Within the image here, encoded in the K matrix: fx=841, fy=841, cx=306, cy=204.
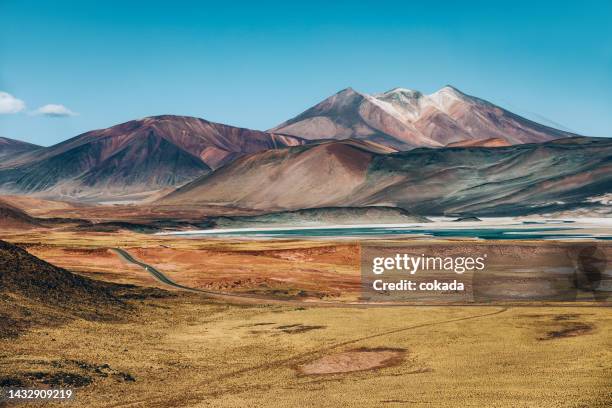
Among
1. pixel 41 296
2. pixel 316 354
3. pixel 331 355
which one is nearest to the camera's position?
pixel 331 355

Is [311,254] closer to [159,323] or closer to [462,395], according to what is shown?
[159,323]

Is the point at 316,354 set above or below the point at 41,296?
below

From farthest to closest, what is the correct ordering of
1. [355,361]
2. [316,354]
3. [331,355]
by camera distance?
[316,354] < [331,355] < [355,361]

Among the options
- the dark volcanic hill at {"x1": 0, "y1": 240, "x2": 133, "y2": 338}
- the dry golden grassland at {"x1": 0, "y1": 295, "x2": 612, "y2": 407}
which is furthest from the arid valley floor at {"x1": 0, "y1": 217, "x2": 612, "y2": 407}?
the dark volcanic hill at {"x1": 0, "y1": 240, "x2": 133, "y2": 338}

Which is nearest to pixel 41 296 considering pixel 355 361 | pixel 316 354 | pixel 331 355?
pixel 316 354

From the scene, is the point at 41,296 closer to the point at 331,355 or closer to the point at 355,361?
the point at 331,355

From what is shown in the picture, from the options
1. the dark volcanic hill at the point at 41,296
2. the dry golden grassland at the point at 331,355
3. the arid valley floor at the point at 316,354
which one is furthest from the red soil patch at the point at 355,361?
the dark volcanic hill at the point at 41,296

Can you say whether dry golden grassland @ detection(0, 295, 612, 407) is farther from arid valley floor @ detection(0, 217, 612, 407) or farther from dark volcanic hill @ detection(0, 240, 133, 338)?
dark volcanic hill @ detection(0, 240, 133, 338)

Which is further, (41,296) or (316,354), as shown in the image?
(41,296)
